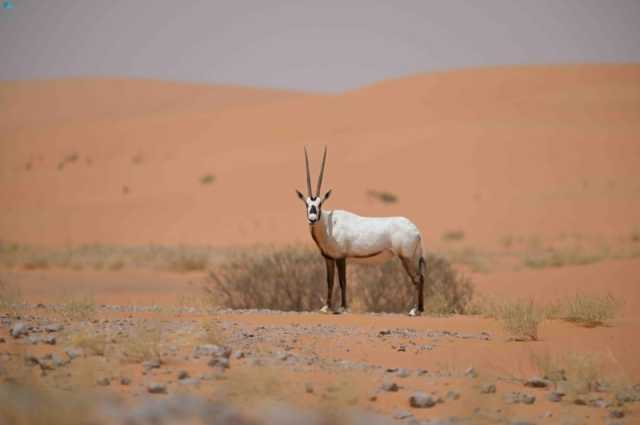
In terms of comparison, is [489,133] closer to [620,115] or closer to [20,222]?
[620,115]

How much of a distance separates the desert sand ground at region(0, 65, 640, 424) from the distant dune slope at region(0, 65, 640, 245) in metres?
0.17

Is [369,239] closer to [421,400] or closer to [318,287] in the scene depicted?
[318,287]

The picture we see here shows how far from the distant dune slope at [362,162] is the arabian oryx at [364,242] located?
859 inches

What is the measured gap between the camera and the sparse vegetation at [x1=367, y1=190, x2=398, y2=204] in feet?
131

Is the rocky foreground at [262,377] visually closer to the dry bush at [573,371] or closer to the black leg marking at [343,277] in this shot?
the dry bush at [573,371]

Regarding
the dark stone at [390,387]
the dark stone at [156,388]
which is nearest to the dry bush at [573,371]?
the dark stone at [390,387]

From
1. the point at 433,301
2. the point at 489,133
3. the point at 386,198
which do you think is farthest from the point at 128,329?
the point at 489,133

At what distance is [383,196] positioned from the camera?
40188mm

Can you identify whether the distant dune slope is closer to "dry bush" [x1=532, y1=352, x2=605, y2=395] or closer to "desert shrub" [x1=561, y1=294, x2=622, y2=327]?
"desert shrub" [x1=561, y1=294, x2=622, y2=327]

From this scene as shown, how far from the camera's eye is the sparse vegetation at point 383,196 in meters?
39.9

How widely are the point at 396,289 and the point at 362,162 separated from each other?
1241 inches

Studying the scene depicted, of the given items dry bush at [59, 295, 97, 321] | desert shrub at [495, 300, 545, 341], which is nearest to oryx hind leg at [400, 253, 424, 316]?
desert shrub at [495, 300, 545, 341]

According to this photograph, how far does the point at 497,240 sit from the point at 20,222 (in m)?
23.0

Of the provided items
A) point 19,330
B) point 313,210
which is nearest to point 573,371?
point 313,210
